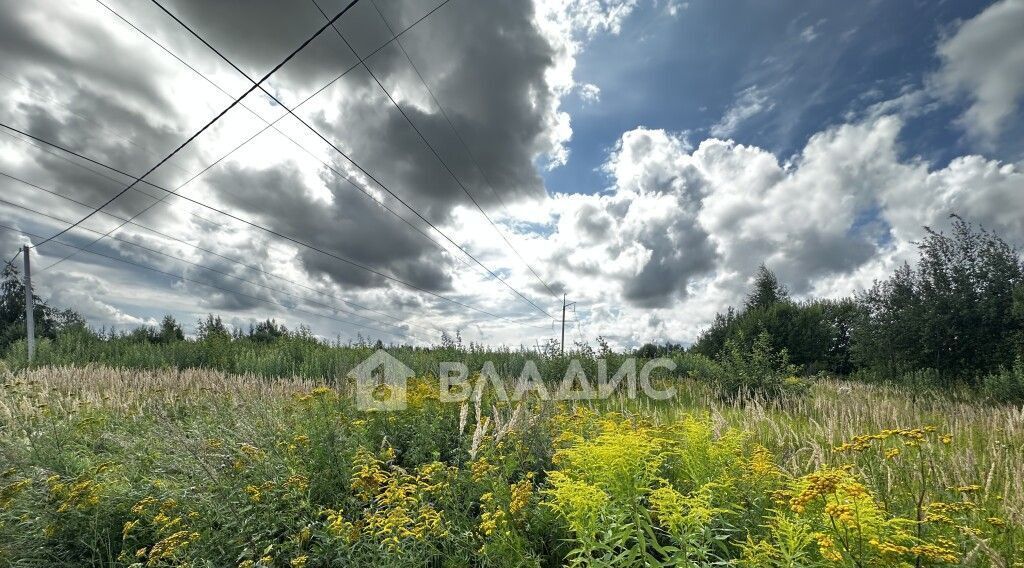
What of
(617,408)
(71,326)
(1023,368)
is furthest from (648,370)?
(71,326)

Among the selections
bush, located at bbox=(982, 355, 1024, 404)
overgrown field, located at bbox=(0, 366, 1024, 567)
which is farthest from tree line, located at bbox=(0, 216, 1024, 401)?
overgrown field, located at bbox=(0, 366, 1024, 567)

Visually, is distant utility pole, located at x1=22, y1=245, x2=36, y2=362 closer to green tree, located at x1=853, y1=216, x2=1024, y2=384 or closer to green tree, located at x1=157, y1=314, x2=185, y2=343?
green tree, located at x1=157, y1=314, x2=185, y2=343

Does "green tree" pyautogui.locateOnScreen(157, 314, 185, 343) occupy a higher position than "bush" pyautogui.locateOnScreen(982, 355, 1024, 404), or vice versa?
"green tree" pyautogui.locateOnScreen(157, 314, 185, 343)

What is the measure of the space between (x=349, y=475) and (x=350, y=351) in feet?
40.1

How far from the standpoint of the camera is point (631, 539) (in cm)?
274

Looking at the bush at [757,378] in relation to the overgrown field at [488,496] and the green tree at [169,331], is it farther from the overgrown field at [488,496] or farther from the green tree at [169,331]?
the green tree at [169,331]

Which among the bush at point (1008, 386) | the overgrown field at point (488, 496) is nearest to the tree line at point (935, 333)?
the bush at point (1008, 386)

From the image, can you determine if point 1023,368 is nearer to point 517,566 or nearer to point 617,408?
point 617,408
